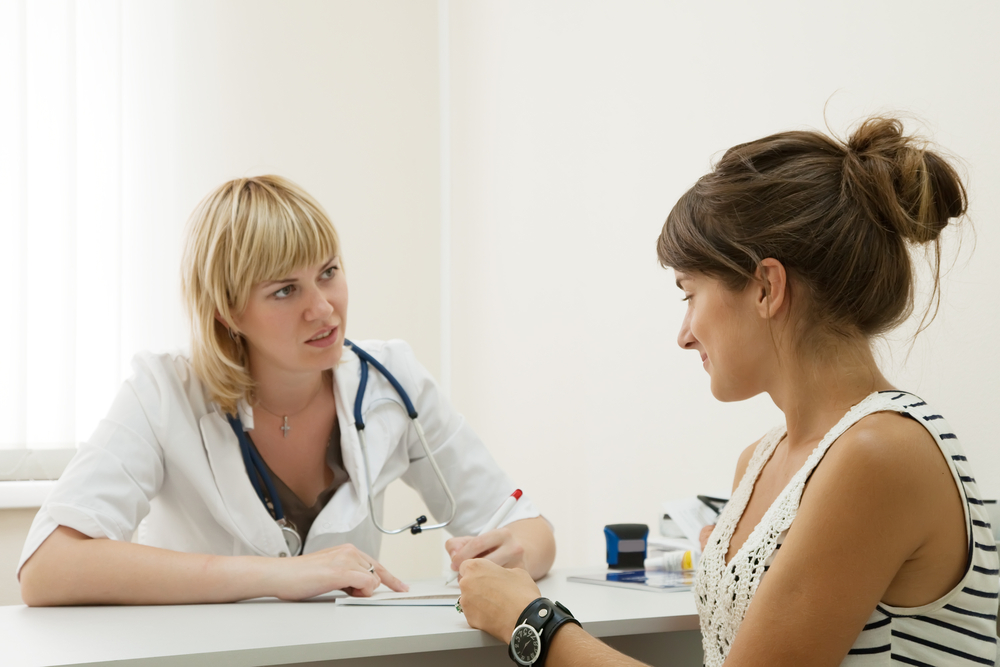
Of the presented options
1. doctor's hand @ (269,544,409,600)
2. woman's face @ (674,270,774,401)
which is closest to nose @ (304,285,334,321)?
doctor's hand @ (269,544,409,600)

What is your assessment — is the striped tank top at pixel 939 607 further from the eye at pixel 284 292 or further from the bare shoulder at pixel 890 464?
the eye at pixel 284 292

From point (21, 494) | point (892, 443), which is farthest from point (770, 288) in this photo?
point (21, 494)

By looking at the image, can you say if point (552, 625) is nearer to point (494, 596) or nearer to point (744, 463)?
point (494, 596)

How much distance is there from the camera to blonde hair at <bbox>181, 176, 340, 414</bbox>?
1.40 metres

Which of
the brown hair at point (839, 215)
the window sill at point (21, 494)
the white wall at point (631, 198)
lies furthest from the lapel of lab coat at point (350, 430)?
the window sill at point (21, 494)

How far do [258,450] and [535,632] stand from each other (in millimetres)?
796

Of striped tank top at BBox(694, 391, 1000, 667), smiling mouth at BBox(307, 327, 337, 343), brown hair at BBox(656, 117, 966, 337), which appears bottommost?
striped tank top at BBox(694, 391, 1000, 667)

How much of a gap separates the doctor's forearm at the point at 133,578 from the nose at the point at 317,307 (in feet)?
1.42

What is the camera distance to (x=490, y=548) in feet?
4.02

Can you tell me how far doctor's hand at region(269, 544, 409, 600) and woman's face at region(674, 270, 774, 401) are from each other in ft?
1.83

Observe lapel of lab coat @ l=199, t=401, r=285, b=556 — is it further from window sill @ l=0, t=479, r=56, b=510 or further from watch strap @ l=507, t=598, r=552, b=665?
window sill @ l=0, t=479, r=56, b=510

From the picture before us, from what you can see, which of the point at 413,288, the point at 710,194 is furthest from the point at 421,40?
the point at 710,194

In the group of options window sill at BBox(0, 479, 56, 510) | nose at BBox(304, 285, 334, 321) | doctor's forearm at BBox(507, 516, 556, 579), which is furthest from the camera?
window sill at BBox(0, 479, 56, 510)

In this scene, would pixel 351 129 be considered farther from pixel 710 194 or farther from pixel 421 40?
pixel 710 194
